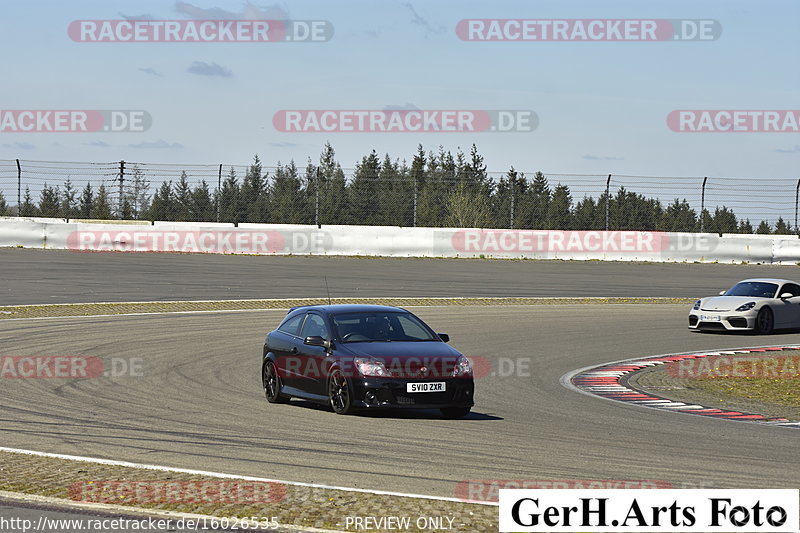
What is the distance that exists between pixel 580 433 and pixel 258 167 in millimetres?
27063

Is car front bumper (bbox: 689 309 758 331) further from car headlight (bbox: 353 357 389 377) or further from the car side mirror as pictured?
car headlight (bbox: 353 357 389 377)

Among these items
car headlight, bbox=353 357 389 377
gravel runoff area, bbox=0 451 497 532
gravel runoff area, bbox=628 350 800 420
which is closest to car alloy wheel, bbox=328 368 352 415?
car headlight, bbox=353 357 389 377

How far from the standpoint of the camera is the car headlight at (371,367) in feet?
41.4

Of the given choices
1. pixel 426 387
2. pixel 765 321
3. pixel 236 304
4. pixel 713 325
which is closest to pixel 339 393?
pixel 426 387

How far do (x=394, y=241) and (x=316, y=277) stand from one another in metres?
6.82

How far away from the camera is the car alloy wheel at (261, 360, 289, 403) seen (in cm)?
1397

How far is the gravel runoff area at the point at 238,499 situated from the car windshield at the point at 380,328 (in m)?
4.73

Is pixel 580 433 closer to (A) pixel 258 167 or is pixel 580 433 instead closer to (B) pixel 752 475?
(B) pixel 752 475

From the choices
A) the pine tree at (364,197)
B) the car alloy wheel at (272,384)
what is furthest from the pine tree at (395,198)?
the car alloy wheel at (272,384)

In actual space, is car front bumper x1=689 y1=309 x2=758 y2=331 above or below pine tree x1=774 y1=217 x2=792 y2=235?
below

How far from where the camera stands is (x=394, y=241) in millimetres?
40094

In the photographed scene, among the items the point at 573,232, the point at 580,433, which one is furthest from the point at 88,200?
the point at 580,433

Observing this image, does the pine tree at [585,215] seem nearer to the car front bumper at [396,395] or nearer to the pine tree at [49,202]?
the pine tree at [49,202]

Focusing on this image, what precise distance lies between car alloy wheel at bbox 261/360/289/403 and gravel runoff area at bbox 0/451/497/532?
15.8 feet
